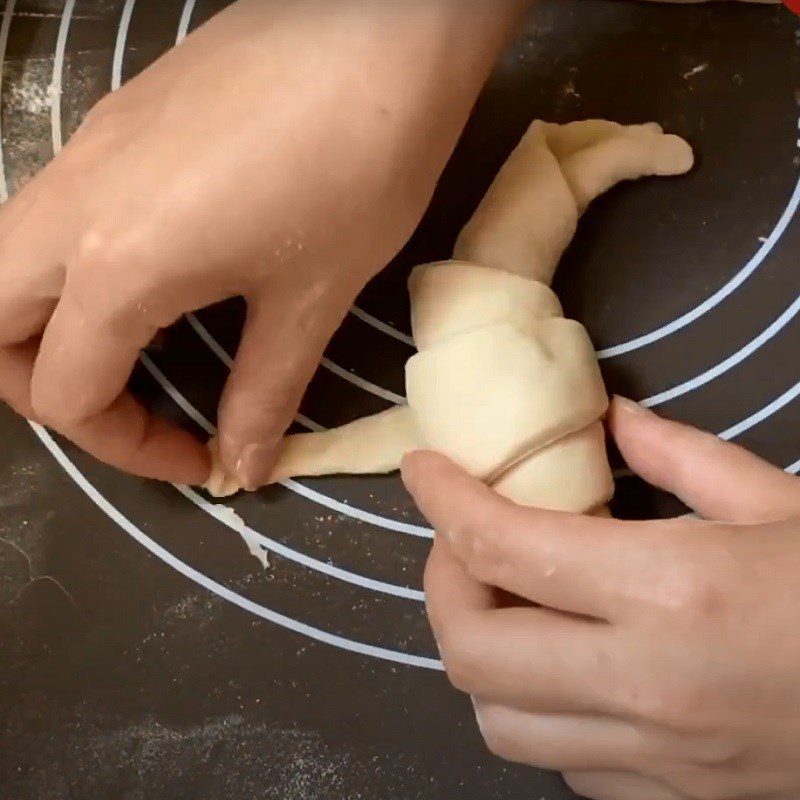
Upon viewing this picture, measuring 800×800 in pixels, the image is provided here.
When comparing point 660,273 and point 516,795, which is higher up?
point 660,273

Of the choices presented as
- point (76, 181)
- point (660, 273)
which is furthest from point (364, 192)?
point (660, 273)

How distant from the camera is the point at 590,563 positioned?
1.73ft

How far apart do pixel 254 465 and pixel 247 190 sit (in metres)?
0.25

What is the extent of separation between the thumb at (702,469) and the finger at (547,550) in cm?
13

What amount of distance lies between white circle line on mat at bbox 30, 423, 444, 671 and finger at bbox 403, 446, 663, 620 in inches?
6.1

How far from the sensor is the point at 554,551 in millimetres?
542

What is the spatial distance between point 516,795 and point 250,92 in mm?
549

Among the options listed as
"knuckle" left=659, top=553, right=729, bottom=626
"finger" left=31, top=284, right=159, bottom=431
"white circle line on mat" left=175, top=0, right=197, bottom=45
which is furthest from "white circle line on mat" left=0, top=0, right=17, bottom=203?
"knuckle" left=659, top=553, right=729, bottom=626

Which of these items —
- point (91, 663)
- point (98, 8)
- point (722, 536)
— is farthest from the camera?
point (98, 8)

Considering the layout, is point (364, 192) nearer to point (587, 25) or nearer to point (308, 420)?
point (308, 420)

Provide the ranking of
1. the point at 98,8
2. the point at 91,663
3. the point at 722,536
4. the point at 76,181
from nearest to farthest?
the point at 722,536, the point at 76,181, the point at 91,663, the point at 98,8

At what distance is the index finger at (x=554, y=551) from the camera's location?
518 millimetres

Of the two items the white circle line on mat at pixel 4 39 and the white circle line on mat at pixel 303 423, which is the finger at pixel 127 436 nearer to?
the white circle line on mat at pixel 303 423

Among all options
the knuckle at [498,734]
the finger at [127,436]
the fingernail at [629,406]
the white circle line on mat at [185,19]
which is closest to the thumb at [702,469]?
the fingernail at [629,406]
